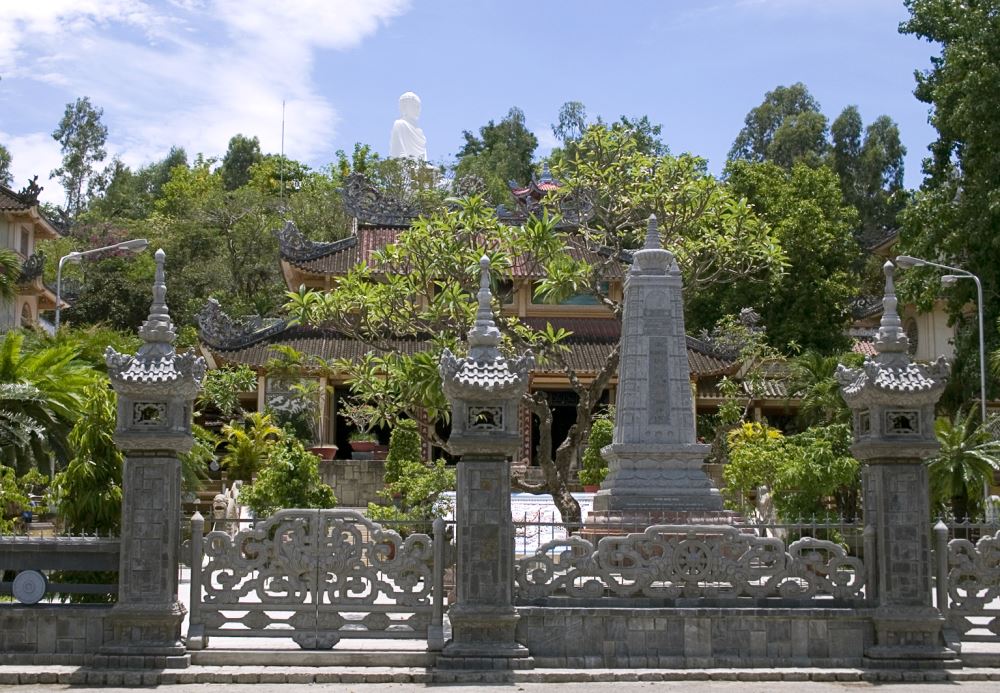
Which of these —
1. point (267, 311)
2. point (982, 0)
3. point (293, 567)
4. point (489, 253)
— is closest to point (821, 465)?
point (489, 253)

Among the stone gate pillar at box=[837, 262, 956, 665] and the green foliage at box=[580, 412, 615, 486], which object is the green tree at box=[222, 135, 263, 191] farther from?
the stone gate pillar at box=[837, 262, 956, 665]

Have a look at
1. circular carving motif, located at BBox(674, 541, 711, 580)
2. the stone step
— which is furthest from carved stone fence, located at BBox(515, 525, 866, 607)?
the stone step

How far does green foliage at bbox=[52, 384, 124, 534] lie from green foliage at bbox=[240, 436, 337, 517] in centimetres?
644

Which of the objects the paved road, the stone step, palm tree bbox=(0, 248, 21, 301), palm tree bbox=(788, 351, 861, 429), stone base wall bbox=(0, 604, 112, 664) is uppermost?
palm tree bbox=(0, 248, 21, 301)

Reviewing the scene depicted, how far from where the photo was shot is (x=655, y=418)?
15.9m

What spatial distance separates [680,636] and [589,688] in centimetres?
127

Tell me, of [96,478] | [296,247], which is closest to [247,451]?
[296,247]

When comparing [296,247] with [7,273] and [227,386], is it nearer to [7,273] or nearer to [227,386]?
[227,386]

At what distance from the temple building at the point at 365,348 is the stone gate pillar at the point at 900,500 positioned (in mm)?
21767

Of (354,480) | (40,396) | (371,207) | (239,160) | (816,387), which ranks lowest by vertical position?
(354,480)

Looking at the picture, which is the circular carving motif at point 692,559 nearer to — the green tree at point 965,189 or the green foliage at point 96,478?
the green foliage at point 96,478

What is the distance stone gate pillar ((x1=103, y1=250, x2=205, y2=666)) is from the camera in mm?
11414

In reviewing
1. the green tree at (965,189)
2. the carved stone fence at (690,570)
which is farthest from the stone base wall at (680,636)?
the green tree at (965,189)

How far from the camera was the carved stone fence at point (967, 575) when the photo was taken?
39.4 feet
